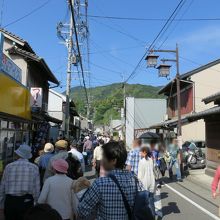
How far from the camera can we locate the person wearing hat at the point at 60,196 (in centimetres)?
541

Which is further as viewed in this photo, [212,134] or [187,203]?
[212,134]

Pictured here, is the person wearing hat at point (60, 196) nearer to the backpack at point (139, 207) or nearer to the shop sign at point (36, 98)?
the backpack at point (139, 207)

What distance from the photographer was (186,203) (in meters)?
11.9

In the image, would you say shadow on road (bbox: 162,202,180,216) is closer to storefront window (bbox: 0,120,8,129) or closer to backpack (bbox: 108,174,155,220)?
storefront window (bbox: 0,120,8,129)

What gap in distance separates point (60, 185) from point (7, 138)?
9050 millimetres

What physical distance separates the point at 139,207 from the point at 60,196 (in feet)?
6.60

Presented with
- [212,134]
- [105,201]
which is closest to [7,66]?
[105,201]

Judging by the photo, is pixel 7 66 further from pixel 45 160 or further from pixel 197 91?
pixel 197 91

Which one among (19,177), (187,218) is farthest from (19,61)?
(19,177)

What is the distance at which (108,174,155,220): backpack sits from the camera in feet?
11.9

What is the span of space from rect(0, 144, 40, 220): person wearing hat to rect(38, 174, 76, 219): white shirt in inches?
25.9

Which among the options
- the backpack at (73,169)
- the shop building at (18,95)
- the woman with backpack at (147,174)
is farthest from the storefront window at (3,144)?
the woman with backpack at (147,174)

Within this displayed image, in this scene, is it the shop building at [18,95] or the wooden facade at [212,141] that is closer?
the shop building at [18,95]

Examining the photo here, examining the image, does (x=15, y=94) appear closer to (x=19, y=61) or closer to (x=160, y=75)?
(x=19, y=61)
